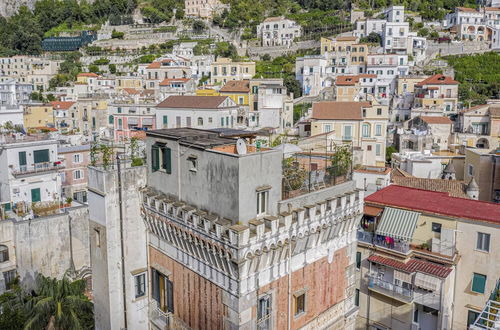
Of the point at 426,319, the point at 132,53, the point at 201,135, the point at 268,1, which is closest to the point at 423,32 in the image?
the point at 268,1

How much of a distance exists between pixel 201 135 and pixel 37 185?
2140 centimetres

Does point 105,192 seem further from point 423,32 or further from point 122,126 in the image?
point 423,32

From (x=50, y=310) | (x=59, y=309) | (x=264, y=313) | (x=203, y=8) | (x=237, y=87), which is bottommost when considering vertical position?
(x=50, y=310)

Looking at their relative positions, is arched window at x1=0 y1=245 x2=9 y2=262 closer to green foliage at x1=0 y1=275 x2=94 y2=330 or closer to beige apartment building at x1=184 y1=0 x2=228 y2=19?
green foliage at x1=0 y1=275 x2=94 y2=330

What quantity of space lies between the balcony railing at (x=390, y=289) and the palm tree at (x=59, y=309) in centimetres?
1375

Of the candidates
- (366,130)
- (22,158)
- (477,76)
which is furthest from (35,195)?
(477,76)

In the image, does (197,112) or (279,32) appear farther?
(279,32)

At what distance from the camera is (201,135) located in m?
15.1

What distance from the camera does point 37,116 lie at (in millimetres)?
58156

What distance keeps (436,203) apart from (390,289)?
16.6ft

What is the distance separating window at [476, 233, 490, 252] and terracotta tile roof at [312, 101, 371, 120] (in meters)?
Result: 23.7

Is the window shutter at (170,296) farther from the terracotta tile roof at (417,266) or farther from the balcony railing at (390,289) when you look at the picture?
the balcony railing at (390,289)

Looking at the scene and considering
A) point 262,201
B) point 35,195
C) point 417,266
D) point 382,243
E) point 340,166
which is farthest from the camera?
point 35,195

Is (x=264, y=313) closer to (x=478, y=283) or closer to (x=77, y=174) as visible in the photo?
(x=478, y=283)
